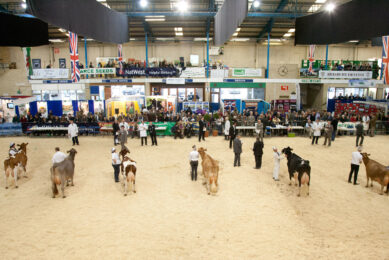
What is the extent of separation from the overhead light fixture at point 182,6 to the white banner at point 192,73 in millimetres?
4665

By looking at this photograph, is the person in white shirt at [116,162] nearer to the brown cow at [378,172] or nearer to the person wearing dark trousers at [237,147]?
the person wearing dark trousers at [237,147]

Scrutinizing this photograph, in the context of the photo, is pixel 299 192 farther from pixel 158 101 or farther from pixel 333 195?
pixel 158 101

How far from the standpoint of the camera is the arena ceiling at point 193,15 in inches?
873

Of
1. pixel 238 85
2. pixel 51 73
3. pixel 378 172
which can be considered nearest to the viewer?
pixel 378 172

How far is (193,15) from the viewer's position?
2227 centimetres

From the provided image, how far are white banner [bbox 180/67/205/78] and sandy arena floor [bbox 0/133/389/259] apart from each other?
12.8 meters

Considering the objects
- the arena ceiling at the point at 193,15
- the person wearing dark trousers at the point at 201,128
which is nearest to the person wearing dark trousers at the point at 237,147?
the person wearing dark trousers at the point at 201,128

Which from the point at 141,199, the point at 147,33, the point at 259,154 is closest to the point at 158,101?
the point at 147,33

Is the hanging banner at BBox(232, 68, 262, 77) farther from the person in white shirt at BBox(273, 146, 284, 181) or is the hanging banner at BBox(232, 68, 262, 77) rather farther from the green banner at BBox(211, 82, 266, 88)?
the person in white shirt at BBox(273, 146, 284, 181)

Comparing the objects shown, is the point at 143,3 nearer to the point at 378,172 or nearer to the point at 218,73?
the point at 218,73

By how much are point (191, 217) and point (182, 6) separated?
18466 millimetres

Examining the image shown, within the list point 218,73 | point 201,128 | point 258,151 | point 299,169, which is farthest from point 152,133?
point 218,73

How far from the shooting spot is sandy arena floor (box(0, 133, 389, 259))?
5.89 metres

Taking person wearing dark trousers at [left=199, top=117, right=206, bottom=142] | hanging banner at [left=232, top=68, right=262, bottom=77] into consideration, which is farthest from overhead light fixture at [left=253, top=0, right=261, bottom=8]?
person wearing dark trousers at [left=199, top=117, right=206, bottom=142]
